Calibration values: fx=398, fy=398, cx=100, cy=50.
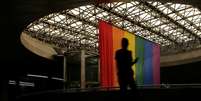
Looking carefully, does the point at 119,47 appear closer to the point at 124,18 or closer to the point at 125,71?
the point at 125,71

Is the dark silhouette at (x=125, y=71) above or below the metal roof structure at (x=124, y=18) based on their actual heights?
below

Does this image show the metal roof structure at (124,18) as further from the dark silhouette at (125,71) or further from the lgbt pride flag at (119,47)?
the dark silhouette at (125,71)

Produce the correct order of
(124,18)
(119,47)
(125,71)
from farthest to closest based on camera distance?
1. (124,18)
2. (119,47)
3. (125,71)

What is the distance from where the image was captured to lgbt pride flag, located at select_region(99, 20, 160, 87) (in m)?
22.9

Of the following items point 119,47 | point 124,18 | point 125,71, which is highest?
point 124,18

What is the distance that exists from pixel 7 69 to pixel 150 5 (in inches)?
630

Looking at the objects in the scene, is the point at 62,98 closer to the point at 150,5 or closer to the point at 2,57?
the point at 2,57

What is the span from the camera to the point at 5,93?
1586 inches

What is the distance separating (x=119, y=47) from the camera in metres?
24.5

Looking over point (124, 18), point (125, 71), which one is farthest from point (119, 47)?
point (124, 18)

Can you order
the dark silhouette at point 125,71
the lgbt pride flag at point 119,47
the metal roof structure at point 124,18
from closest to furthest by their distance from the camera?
the dark silhouette at point 125,71 → the lgbt pride flag at point 119,47 → the metal roof structure at point 124,18

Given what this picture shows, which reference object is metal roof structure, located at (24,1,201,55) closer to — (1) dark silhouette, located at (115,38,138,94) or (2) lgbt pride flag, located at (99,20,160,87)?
(2) lgbt pride flag, located at (99,20,160,87)

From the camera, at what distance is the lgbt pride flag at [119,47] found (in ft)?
75.3

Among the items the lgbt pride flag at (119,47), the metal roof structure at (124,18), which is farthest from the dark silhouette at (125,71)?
the metal roof structure at (124,18)
